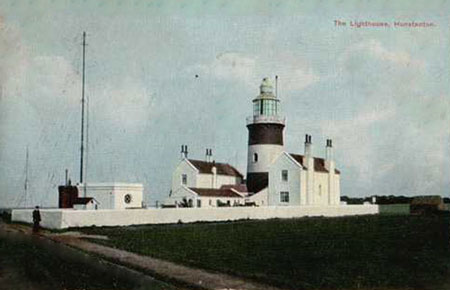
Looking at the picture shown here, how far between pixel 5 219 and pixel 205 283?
42.4ft

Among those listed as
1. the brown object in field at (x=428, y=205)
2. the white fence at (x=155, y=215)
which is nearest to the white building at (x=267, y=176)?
the white fence at (x=155, y=215)

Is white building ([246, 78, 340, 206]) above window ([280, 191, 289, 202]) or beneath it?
above

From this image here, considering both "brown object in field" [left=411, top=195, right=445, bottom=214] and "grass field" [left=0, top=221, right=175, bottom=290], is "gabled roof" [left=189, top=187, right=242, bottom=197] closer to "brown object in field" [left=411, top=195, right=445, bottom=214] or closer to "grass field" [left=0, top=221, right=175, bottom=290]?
"brown object in field" [left=411, top=195, right=445, bottom=214]

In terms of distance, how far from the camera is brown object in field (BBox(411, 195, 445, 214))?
1160 inches

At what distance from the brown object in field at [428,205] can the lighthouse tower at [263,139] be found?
8273 mm

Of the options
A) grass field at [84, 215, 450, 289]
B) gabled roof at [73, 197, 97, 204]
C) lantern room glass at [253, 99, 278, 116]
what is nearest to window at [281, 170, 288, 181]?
lantern room glass at [253, 99, 278, 116]

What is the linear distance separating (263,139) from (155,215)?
42.6 feet

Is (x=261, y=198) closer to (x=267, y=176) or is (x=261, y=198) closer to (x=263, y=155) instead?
(x=267, y=176)

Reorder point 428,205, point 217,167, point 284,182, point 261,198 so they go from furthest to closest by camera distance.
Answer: point 217,167 < point 261,198 < point 284,182 < point 428,205

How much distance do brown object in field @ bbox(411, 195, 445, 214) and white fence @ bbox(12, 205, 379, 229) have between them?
493 cm

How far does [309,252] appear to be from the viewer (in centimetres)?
1325

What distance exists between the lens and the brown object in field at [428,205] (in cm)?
2947

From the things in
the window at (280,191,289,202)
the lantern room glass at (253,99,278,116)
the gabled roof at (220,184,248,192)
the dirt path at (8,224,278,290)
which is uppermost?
the lantern room glass at (253,99,278,116)

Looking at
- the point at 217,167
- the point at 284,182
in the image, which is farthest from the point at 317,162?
the point at 217,167
